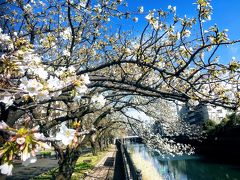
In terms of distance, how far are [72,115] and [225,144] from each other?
39.5 meters

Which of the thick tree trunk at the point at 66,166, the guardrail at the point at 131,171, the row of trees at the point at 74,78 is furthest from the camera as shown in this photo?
the thick tree trunk at the point at 66,166

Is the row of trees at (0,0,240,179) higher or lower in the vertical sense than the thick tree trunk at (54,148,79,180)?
higher

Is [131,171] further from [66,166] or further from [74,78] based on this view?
[74,78]

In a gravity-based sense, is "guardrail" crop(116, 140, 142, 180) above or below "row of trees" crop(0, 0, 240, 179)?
below

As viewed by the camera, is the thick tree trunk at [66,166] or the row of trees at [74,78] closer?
the row of trees at [74,78]

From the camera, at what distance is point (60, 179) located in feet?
42.8

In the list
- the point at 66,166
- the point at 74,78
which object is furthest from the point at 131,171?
the point at 74,78

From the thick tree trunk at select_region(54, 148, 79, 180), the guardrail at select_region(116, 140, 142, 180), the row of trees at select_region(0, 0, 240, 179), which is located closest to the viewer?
the row of trees at select_region(0, 0, 240, 179)

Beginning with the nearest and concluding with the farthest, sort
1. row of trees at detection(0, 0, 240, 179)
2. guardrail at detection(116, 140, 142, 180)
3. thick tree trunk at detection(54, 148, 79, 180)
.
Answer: row of trees at detection(0, 0, 240, 179) → guardrail at detection(116, 140, 142, 180) → thick tree trunk at detection(54, 148, 79, 180)

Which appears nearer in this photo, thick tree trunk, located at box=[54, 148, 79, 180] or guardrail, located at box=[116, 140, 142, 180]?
guardrail, located at box=[116, 140, 142, 180]

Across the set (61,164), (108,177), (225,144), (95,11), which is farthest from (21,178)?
(225,144)

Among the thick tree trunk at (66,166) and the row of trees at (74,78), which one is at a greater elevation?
the row of trees at (74,78)

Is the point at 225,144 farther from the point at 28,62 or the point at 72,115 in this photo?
the point at 28,62

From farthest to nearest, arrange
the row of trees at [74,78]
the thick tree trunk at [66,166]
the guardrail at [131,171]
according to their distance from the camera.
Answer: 1. the thick tree trunk at [66,166]
2. the guardrail at [131,171]
3. the row of trees at [74,78]
